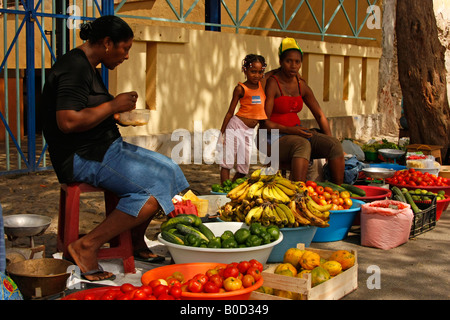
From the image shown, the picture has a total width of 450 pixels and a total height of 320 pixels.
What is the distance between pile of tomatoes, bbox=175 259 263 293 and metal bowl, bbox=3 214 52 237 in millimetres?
1361

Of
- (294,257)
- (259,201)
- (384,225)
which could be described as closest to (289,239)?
(259,201)

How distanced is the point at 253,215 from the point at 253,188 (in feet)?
1.16

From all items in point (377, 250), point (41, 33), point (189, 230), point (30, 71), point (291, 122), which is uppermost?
point (41, 33)

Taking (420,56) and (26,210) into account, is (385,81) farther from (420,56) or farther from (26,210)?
(26,210)

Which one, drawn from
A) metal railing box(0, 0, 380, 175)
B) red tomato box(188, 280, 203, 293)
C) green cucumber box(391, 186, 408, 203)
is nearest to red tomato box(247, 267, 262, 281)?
red tomato box(188, 280, 203, 293)

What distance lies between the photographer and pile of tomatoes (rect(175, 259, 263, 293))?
11.9ft

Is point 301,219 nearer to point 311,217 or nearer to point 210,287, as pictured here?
point 311,217

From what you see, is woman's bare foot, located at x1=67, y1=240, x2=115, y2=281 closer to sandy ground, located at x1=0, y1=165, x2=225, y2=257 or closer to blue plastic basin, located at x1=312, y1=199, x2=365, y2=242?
sandy ground, located at x1=0, y1=165, x2=225, y2=257

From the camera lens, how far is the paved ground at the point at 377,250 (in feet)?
14.9

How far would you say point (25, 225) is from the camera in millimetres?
4699

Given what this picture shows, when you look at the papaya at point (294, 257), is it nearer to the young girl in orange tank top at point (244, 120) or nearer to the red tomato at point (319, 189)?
the red tomato at point (319, 189)

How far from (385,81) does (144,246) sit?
11473 millimetres

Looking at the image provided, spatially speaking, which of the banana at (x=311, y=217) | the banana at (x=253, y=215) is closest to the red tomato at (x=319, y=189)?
the banana at (x=311, y=217)

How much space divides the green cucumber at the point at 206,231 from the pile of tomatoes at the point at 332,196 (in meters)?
1.35
